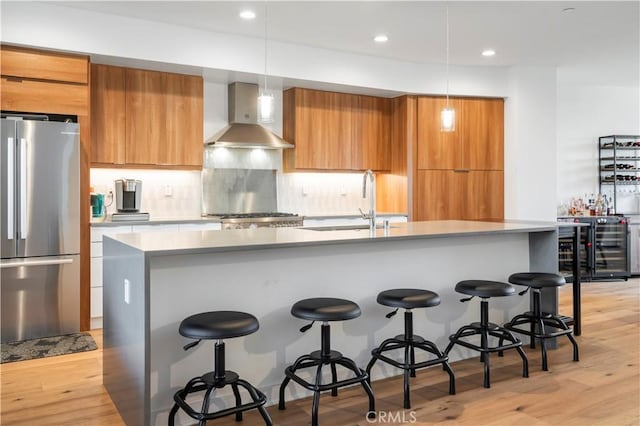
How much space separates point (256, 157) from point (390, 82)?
5.80ft

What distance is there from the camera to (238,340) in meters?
2.85

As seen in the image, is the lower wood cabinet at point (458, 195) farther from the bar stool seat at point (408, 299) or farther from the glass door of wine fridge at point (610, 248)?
the bar stool seat at point (408, 299)

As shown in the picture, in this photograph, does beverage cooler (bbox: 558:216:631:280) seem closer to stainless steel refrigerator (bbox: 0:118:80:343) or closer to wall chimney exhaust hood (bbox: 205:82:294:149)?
wall chimney exhaust hood (bbox: 205:82:294:149)

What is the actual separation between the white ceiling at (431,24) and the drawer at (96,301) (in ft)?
7.78

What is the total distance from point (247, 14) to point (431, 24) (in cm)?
167

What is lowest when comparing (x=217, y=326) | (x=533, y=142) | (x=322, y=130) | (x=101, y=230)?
(x=217, y=326)

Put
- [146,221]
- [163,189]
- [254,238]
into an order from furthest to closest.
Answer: [163,189]
[146,221]
[254,238]

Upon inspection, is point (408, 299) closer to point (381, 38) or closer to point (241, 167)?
point (381, 38)

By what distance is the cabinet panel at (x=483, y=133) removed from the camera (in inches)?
255

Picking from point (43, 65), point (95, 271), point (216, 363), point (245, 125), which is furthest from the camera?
point (245, 125)

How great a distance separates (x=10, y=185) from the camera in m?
4.00

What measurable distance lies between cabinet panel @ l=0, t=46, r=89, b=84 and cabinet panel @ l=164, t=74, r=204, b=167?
915mm

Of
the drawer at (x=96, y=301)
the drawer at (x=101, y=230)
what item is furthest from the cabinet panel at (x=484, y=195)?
the drawer at (x=96, y=301)

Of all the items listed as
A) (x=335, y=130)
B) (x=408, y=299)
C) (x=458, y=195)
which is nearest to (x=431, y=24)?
(x=335, y=130)
